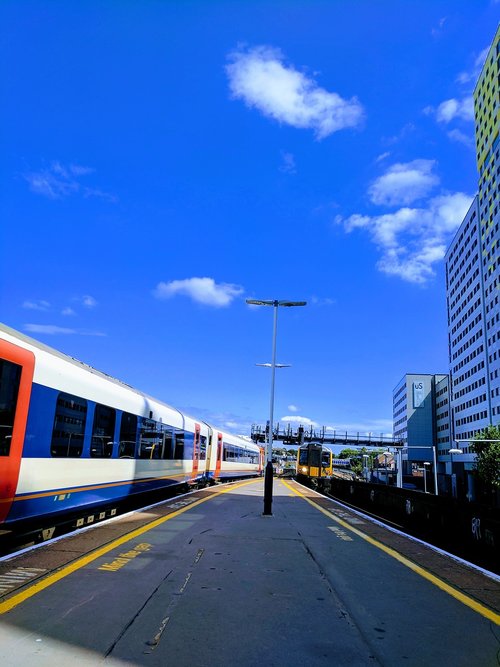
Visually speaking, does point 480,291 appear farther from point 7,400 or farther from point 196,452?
point 7,400

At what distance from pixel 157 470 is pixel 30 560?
9.37 m

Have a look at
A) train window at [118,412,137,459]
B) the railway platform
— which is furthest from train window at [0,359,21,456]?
train window at [118,412,137,459]

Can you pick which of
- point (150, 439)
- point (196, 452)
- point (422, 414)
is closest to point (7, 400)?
point (150, 439)

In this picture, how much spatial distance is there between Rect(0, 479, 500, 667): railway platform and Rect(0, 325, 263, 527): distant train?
935mm

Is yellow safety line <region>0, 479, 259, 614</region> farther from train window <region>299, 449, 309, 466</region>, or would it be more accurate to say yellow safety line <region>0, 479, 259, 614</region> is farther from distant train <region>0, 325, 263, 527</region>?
train window <region>299, 449, 309, 466</region>

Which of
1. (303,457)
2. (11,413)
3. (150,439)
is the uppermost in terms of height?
(11,413)

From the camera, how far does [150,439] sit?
49.1ft

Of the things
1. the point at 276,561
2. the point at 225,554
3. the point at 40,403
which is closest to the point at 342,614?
the point at 276,561

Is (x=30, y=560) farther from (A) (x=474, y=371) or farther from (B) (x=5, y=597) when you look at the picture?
(A) (x=474, y=371)

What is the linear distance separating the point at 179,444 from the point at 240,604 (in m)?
14.6

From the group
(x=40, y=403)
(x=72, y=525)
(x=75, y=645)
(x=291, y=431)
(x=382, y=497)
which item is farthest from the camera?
(x=291, y=431)

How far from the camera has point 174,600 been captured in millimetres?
5211

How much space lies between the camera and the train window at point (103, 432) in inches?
413

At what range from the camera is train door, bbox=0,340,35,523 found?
7012mm
